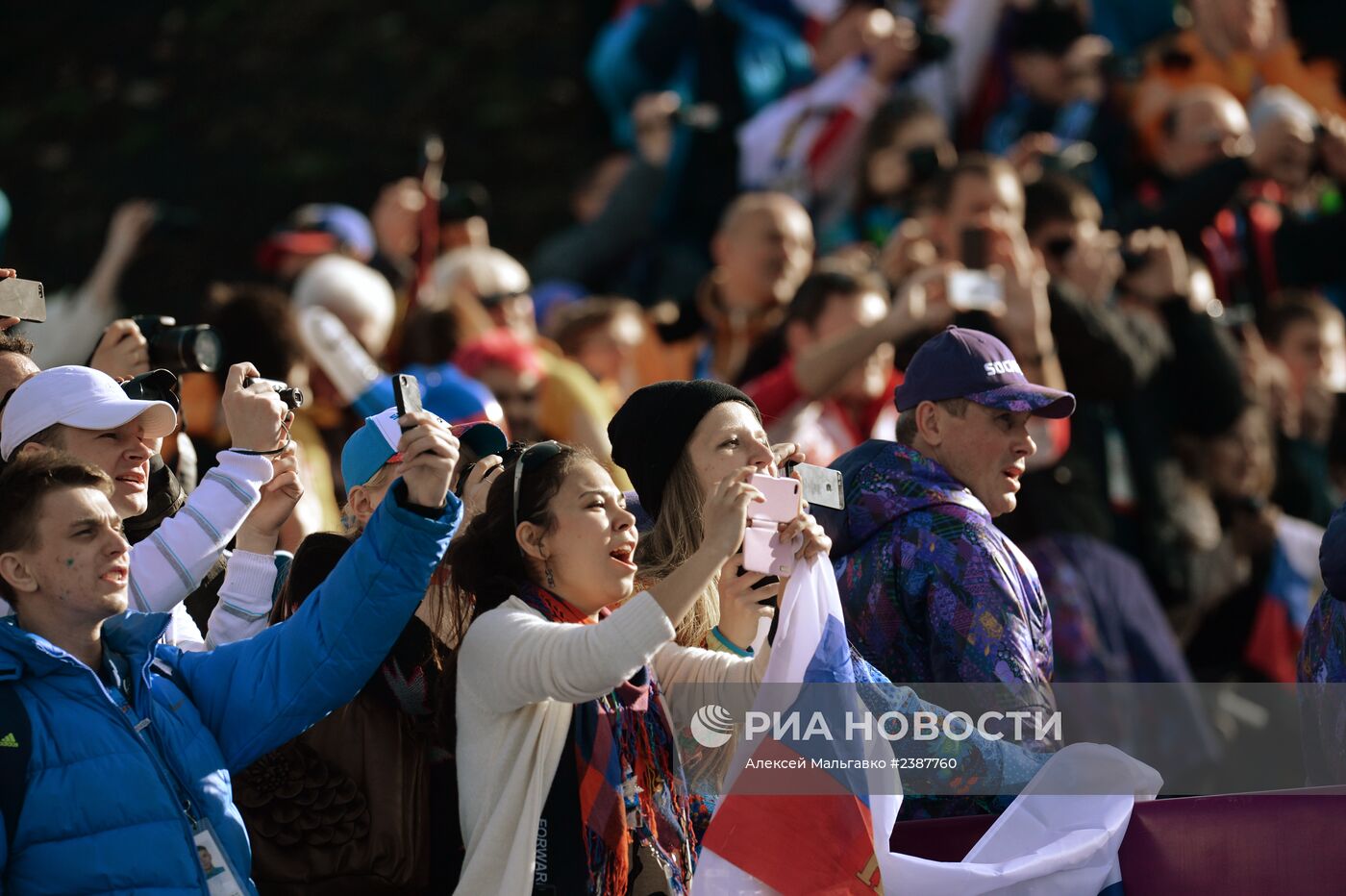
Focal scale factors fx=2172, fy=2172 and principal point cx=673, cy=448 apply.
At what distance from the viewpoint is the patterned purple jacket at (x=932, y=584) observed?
4680mm

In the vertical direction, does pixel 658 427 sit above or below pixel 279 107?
above

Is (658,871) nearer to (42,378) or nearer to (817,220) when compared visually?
(42,378)

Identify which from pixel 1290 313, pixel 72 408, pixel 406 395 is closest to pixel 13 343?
pixel 72 408

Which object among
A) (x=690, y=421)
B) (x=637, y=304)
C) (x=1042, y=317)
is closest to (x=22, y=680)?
(x=690, y=421)

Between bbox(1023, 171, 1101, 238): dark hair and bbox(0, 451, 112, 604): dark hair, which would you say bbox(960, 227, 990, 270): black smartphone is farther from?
bbox(0, 451, 112, 604): dark hair

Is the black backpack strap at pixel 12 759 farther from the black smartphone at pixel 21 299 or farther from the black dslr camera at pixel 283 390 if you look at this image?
the black smartphone at pixel 21 299

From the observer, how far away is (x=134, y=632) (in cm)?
397

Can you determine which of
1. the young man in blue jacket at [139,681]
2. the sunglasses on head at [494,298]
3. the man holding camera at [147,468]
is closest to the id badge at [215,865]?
the young man in blue jacket at [139,681]

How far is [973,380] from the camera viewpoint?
5051mm

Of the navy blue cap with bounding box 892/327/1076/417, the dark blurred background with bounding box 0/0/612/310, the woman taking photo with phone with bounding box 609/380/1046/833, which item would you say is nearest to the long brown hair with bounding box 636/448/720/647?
the woman taking photo with phone with bounding box 609/380/1046/833

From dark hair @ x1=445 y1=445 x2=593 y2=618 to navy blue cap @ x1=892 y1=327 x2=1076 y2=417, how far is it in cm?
98

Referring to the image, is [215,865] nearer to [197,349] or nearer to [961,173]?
[197,349]

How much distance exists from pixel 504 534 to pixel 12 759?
43.3 inches

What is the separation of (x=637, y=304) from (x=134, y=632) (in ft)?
18.0
